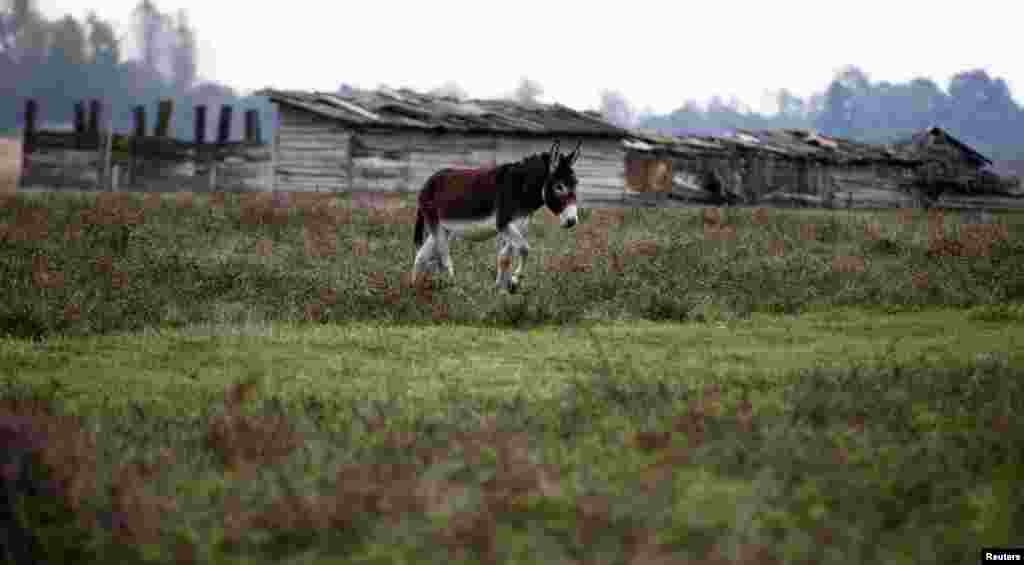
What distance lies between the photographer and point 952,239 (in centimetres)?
2081

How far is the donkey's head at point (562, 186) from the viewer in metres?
15.1

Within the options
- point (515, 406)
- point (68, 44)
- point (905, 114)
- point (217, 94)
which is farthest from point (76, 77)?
point (515, 406)

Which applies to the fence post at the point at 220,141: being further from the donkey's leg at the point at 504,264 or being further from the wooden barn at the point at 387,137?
the donkey's leg at the point at 504,264

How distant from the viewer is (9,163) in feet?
219

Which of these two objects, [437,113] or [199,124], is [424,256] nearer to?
[437,113]

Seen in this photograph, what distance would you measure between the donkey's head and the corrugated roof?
21386 millimetres

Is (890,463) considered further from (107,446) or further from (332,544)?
(107,446)

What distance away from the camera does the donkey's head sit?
594 inches

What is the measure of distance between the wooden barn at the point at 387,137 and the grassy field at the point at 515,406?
17.9 m

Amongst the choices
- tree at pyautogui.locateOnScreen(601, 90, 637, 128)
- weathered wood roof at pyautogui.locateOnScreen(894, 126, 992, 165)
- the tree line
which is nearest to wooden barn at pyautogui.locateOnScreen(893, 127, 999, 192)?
weathered wood roof at pyautogui.locateOnScreen(894, 126, 992, 165)

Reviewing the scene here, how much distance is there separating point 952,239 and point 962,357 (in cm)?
1090

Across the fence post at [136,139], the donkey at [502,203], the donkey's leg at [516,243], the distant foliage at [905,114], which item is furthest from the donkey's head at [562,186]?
the distant foliage at [905,114]

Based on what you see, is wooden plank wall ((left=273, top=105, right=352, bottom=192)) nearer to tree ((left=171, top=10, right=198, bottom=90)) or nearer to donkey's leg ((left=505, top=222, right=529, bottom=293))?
donkey's leg ((left=505, top=222, right=529, bottom=293))

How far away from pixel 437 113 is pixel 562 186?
23926mm
